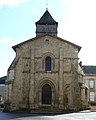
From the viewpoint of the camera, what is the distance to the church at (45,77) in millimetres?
36781

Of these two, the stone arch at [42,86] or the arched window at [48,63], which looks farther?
the arched window at [48,63]

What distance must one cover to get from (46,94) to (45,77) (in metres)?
2.18

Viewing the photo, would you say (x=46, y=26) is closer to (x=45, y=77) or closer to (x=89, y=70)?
(x=45, y=77)

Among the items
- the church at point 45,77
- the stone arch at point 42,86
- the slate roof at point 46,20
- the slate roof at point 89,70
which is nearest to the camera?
the church at point 45,77

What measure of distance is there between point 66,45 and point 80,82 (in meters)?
5.23

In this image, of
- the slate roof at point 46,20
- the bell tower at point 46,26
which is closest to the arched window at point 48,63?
the bell tower at point 46,26

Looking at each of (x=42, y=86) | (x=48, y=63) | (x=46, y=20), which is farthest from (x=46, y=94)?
(x=46, y=20)

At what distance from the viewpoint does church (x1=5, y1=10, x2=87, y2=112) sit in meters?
36.8

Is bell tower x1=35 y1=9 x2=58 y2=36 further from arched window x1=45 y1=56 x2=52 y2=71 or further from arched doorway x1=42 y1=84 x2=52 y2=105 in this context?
arched doorway x1=42 y1=84 x2=52 y2=105

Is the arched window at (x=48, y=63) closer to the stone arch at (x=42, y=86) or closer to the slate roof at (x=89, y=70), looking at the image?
the stone arch at (x=42, y=86)

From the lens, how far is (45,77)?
1486 inches

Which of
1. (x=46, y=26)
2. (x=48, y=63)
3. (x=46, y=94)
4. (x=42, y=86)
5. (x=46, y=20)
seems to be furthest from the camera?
(x=46, y=20)

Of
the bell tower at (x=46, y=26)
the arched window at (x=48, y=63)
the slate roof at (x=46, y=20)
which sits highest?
the slate roof at (x=46, y=20)

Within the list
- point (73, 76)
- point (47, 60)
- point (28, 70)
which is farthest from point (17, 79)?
point (73, 76)
